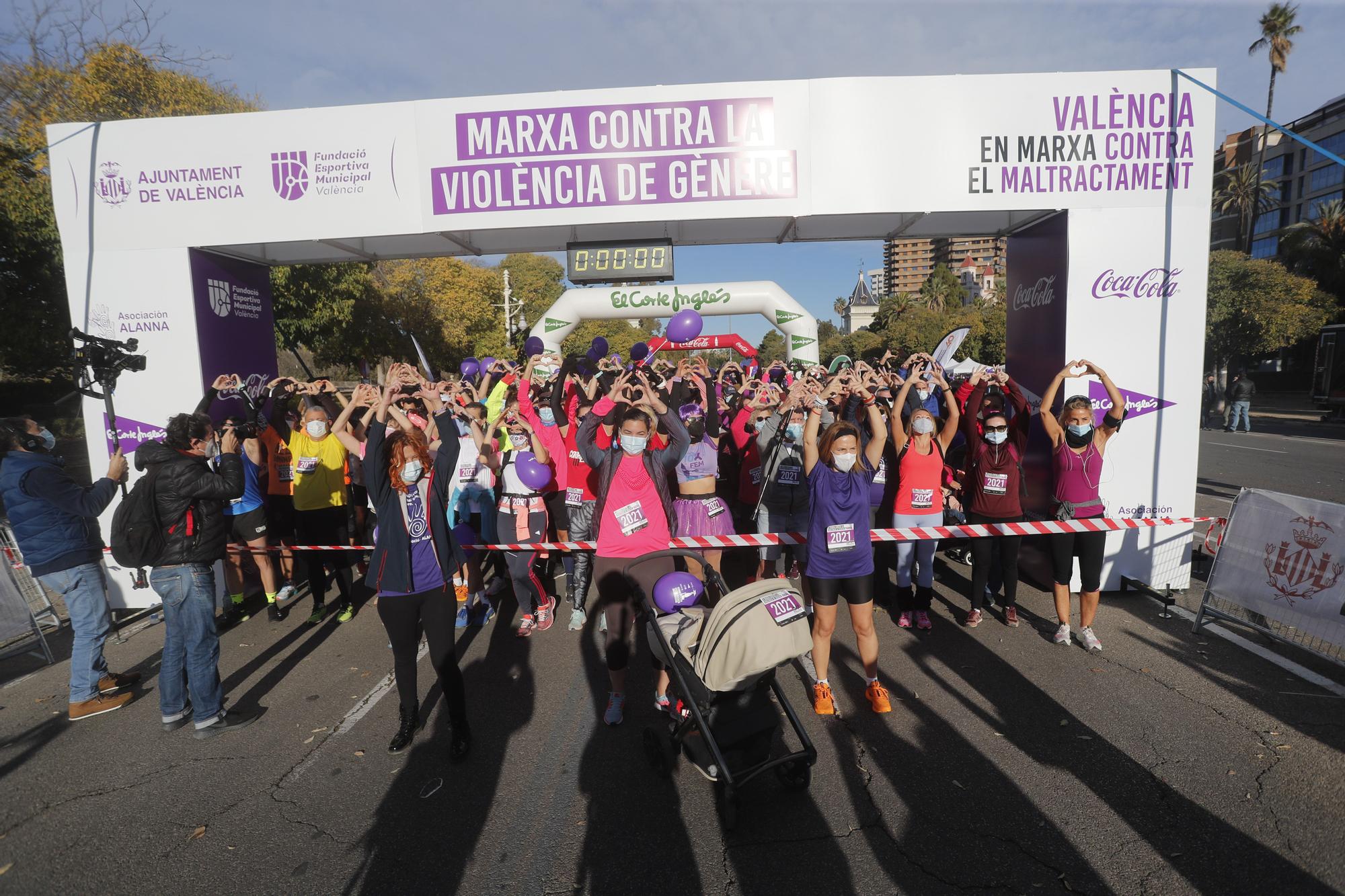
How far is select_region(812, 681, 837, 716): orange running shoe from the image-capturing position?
13.3 feet

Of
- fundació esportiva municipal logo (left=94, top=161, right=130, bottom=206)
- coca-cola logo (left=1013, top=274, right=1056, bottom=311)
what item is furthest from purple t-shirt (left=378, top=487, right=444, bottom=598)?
coca-cola logo (left=1013, top=274, right=1056, bottom=311)

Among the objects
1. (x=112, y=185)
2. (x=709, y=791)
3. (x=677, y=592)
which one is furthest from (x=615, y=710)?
(x=112, y=185)

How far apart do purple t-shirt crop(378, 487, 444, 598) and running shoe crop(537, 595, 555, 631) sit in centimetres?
213

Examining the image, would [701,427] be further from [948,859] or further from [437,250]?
[437,250]

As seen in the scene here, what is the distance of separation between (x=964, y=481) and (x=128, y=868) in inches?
242

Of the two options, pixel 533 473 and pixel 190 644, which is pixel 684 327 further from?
pixel 190 644

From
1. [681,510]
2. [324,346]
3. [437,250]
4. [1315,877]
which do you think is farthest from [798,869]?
[324,346]

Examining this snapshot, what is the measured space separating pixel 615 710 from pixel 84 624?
3667 mm

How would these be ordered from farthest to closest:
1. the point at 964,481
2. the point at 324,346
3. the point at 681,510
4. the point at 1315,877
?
the point at 324,346 → the point at 964,481 → the point at 681,510 → the point at 1315,877

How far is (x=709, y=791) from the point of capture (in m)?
3.37

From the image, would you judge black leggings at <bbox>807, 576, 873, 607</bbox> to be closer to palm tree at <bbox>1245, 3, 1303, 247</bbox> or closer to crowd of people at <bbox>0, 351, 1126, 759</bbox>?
crowd of people at <bbox>0, 351, 1126, 759</bbox>

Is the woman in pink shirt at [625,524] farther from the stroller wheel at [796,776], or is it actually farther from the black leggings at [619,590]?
the stroller wheel at [796,776]

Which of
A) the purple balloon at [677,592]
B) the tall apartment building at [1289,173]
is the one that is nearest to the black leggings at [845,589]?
the purple balloon at [677,592]

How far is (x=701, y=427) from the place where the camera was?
18.3ft
